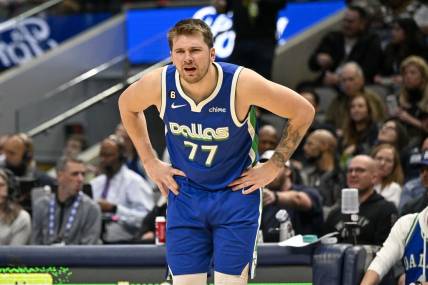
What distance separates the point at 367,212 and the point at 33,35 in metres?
8.33

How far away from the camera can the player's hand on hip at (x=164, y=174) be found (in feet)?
21.3

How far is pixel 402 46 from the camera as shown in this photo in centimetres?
1355

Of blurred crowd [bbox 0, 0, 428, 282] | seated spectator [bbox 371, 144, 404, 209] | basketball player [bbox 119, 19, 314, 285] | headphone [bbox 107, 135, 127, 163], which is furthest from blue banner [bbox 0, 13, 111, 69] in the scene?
basketball player [bbox 119, 19, 314, 285]

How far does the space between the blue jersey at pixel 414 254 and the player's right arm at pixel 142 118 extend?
6.03ft

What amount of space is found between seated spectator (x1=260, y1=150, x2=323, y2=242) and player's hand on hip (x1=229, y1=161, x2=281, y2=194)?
252cm

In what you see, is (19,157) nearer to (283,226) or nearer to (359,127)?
(359,127)

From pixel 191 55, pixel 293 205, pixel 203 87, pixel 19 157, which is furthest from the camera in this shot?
pixel 19 157

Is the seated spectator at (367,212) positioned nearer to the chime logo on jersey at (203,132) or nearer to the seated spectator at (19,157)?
the chime logo on jersey at (203,132)

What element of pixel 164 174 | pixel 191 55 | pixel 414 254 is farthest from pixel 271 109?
pixel 414 254

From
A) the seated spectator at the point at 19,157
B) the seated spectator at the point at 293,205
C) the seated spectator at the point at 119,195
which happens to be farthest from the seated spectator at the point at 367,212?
the seated spectator at the point at 19,157

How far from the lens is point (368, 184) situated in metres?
9.22

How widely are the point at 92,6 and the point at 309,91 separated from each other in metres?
5.07

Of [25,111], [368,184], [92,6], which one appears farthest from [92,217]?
[92,6]

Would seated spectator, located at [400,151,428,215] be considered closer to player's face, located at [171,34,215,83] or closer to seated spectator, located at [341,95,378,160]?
seated spectator, located at [341,95,378,160]
